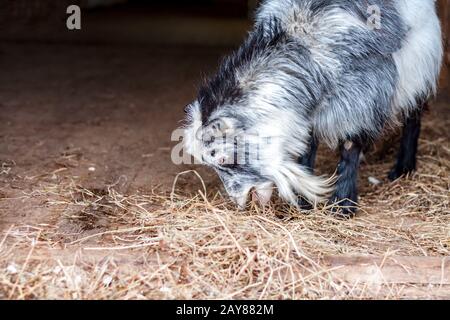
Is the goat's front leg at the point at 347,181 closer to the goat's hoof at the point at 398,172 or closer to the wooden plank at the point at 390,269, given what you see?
the wooden plank at the point at 390,269

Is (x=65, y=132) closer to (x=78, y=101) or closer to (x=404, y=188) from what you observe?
(x=78, y=101)

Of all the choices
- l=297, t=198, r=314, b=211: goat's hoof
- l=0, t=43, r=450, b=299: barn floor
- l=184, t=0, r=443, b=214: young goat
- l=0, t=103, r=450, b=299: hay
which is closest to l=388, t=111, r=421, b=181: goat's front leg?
l=0, t=43, r=450, b=299: barn floor

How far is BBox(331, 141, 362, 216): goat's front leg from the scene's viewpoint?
3863mm

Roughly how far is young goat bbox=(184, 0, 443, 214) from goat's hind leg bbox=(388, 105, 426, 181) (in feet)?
2.89

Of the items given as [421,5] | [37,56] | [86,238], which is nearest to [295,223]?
[86,238]

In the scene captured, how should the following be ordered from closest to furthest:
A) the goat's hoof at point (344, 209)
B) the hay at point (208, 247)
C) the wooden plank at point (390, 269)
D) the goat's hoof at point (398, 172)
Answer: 1. the hay at point (208, 247)
2. the wooden plank at point (390, 269)
3. the goat's hoof at point (344, 209)
4. the goat's hoof at point (398, 172)

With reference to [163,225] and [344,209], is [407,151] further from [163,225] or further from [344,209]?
[163,225]

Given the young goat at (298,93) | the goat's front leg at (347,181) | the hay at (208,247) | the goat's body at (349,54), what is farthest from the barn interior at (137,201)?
the goat's body at (349,54)

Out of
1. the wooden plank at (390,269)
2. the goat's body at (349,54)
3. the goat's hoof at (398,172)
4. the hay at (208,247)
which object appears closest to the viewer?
the hay at (208,247)

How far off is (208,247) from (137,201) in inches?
39.1

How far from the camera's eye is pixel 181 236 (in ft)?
10.6

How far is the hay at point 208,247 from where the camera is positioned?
2.85 meters

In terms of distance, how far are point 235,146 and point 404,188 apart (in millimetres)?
1607

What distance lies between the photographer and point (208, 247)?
10.2ft
